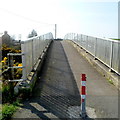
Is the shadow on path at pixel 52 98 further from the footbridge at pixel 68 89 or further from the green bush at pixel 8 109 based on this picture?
the green bush at pixel 8 109

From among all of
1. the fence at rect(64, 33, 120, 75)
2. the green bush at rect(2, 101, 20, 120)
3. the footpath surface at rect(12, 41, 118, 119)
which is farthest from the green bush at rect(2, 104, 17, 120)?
the fence at rect(64, 33, 120, 75)

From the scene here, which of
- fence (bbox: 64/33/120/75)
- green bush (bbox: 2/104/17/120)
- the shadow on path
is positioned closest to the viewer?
green bush (bbox: 2/104/17/120)

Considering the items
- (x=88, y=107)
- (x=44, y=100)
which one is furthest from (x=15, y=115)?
(x=88, y=107)

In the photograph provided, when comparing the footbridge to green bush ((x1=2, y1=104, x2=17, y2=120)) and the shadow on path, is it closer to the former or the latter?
the shadow on path

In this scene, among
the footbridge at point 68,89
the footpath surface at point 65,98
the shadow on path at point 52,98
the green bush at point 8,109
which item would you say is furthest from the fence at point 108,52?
the green bush at point 8,109

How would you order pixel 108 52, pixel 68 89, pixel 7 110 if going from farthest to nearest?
1. pixel 108 52
2. pixel 68 89
3. pixel 7 110

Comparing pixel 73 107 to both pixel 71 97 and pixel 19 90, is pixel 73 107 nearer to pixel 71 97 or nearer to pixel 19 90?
pixel 71 97

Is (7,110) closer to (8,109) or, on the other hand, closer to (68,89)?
(8,109)

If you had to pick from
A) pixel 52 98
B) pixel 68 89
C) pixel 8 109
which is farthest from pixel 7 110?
pixel 68 89

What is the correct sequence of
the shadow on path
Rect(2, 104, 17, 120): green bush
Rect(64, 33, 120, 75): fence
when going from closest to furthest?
Rect(2, 104, 17, 120): green bush < the shadow on path < Rect(64, 33, 120, 75): fence

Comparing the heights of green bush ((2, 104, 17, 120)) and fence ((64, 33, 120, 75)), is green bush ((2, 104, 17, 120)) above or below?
below

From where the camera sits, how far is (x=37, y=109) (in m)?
4.50

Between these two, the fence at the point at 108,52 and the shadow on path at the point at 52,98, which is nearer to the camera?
the shadow on path at the point at 52,98

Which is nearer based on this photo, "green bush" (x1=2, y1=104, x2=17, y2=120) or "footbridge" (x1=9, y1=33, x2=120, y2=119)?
"green bush" (x1=2, y1=104, x2=17, y2=120)
